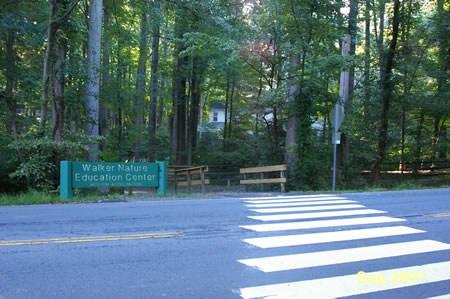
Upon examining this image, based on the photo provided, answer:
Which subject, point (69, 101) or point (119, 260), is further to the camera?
point (69, 101)

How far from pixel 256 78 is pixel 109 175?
11.6 m

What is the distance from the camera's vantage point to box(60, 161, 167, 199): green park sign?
11423 mm

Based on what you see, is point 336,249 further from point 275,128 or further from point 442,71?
point 442,71

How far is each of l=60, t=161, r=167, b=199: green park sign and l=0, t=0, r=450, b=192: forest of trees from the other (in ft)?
3.78

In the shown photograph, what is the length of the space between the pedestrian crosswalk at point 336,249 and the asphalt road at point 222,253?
18mm

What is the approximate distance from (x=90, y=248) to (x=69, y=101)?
31.5 feet

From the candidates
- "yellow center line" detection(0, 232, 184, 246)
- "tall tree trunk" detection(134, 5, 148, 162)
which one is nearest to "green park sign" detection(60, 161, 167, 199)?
"yellow center line" detection(0, 232, 184, 246)

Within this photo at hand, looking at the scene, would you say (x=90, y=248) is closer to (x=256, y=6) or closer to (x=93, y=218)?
(x=93, y=218)

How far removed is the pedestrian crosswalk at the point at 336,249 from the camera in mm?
4176

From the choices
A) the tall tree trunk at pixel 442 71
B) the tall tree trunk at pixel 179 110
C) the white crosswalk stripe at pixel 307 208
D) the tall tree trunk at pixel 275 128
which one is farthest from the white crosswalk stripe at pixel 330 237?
the tall tree trunk at pixel 179 110

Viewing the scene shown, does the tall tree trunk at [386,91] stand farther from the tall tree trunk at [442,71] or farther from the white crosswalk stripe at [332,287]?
the white crosswalk stripe at [332,287]

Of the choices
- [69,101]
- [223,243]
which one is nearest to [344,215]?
[223,243]

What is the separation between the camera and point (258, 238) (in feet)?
20.5

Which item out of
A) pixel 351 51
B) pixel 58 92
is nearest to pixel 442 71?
pixel 351 51
